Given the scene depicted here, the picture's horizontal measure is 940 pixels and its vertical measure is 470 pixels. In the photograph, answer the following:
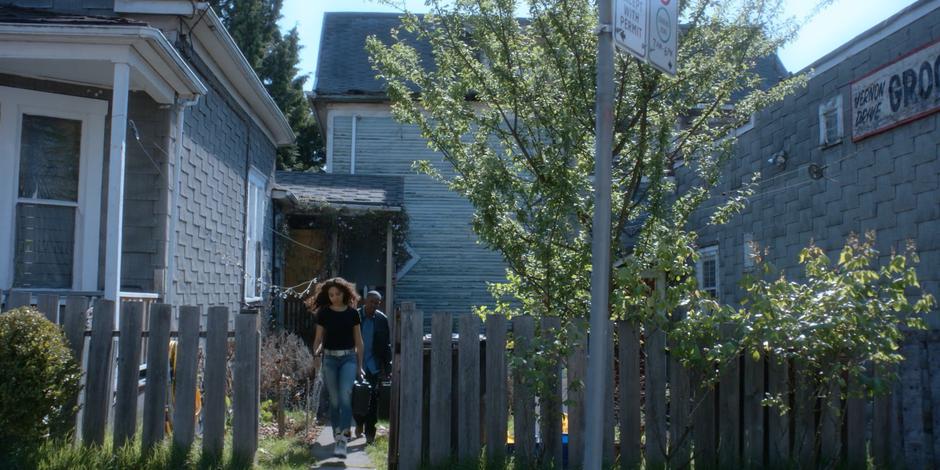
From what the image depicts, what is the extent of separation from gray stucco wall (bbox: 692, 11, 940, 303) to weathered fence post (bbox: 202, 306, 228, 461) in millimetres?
6463

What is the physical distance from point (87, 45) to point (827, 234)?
26.8 feet

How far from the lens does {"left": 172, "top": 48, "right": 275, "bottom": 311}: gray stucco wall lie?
984 centimetres

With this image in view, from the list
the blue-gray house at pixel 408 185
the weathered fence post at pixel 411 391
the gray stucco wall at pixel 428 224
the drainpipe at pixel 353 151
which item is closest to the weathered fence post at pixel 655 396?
the weathered fence post at pixel 411 391

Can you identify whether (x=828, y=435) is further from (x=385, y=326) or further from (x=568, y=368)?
(x=385, y=326)

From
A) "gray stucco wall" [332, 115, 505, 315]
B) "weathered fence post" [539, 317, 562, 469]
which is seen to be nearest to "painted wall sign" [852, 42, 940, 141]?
"weathered fence post" [539, 317, 562, 469]

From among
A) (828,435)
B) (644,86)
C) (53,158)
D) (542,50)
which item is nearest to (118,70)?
(53,158)

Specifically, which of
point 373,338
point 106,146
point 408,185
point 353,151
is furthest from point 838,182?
point 353,151

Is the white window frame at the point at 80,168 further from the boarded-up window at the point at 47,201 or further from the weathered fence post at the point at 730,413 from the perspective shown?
the weathered fence post at the point at 730,413

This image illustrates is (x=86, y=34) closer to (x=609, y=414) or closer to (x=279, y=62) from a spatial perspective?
(x=609, y=414)

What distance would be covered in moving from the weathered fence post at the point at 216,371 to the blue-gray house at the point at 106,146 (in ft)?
5.09

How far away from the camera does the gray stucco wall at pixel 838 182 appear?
852cm

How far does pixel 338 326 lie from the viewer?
8.26m

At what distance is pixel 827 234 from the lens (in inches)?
410

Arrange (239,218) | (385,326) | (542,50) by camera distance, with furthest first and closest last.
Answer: (239,218) < (385,326) < (542,50)
